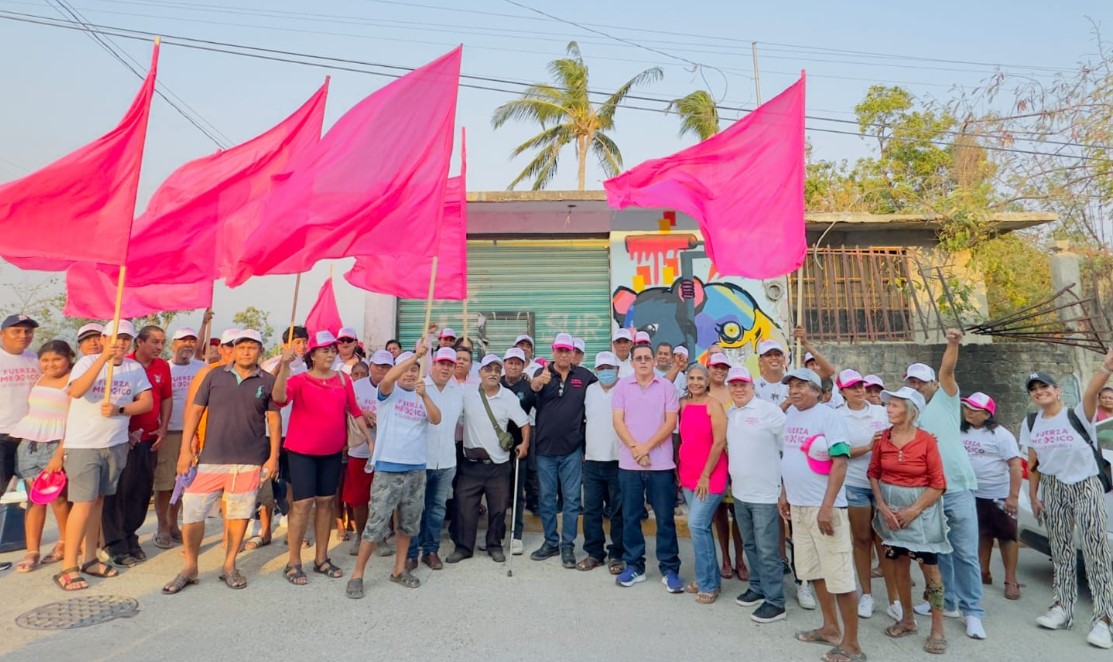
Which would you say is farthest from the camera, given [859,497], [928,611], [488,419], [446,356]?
[488,419]

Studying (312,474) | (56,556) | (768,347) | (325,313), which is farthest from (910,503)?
(325,313)

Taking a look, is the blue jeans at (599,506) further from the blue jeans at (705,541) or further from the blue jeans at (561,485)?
the blue jeans at (705,541)

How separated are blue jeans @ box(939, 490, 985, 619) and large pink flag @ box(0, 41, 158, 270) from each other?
6.58m

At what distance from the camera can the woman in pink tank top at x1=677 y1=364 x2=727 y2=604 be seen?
5.05 metres

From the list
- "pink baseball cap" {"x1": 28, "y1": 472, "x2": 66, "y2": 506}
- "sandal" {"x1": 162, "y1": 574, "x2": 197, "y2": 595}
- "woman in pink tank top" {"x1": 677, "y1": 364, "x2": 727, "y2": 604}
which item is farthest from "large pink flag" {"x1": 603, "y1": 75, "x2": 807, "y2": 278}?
"pink baseball cap" {"x1": 28, "y1": 472, "x2": 66, "y2": 506}

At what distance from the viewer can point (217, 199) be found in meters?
6.23

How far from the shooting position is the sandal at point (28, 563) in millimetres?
5450

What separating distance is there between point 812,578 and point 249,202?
5.83 meters

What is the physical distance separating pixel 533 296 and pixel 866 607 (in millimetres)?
7989

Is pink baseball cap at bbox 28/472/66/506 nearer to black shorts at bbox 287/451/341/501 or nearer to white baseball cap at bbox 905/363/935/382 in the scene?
black shorts at bbox 287/451/341/501

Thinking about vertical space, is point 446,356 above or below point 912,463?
above

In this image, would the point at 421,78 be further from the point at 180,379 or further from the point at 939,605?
the point at 939,605

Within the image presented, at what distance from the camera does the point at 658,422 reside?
215 inches

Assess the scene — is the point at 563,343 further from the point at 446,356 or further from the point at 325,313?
the point at 325,313
